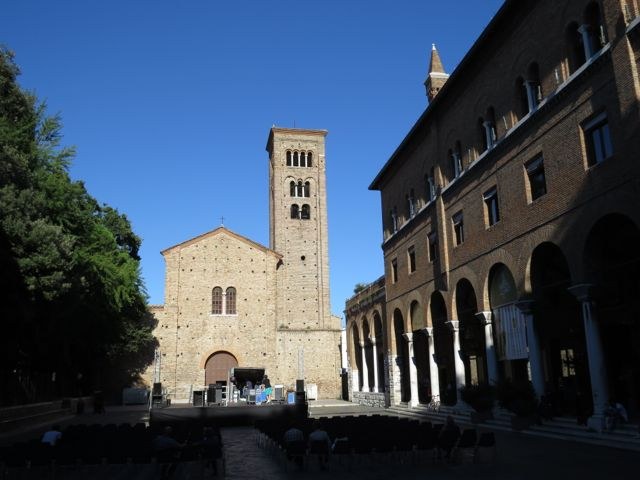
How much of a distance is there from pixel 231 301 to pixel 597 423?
3205 cm

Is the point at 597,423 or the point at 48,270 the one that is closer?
the point at 597,423

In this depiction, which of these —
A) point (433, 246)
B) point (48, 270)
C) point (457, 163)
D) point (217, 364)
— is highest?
point (457, 163)

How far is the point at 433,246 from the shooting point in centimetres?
2534

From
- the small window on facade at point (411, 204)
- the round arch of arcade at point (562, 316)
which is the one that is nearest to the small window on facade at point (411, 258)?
the small window on facade at point (411, 204)

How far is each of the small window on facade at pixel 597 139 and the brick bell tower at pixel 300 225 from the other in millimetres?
31221

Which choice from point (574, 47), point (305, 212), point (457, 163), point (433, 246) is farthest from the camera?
point (305, 212)

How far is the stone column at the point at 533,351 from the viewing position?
1675cm

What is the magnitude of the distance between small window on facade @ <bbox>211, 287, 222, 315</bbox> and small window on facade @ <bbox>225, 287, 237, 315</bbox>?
20.5 inches

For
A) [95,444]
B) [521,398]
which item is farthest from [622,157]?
[95,444]

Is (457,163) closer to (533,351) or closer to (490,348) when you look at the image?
(490,348)

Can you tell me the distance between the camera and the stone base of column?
44.8 ft

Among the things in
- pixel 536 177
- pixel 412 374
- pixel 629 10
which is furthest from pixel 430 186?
pixel 629 10

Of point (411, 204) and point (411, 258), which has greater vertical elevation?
point (411, 204)

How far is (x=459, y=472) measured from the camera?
34.3 ft
